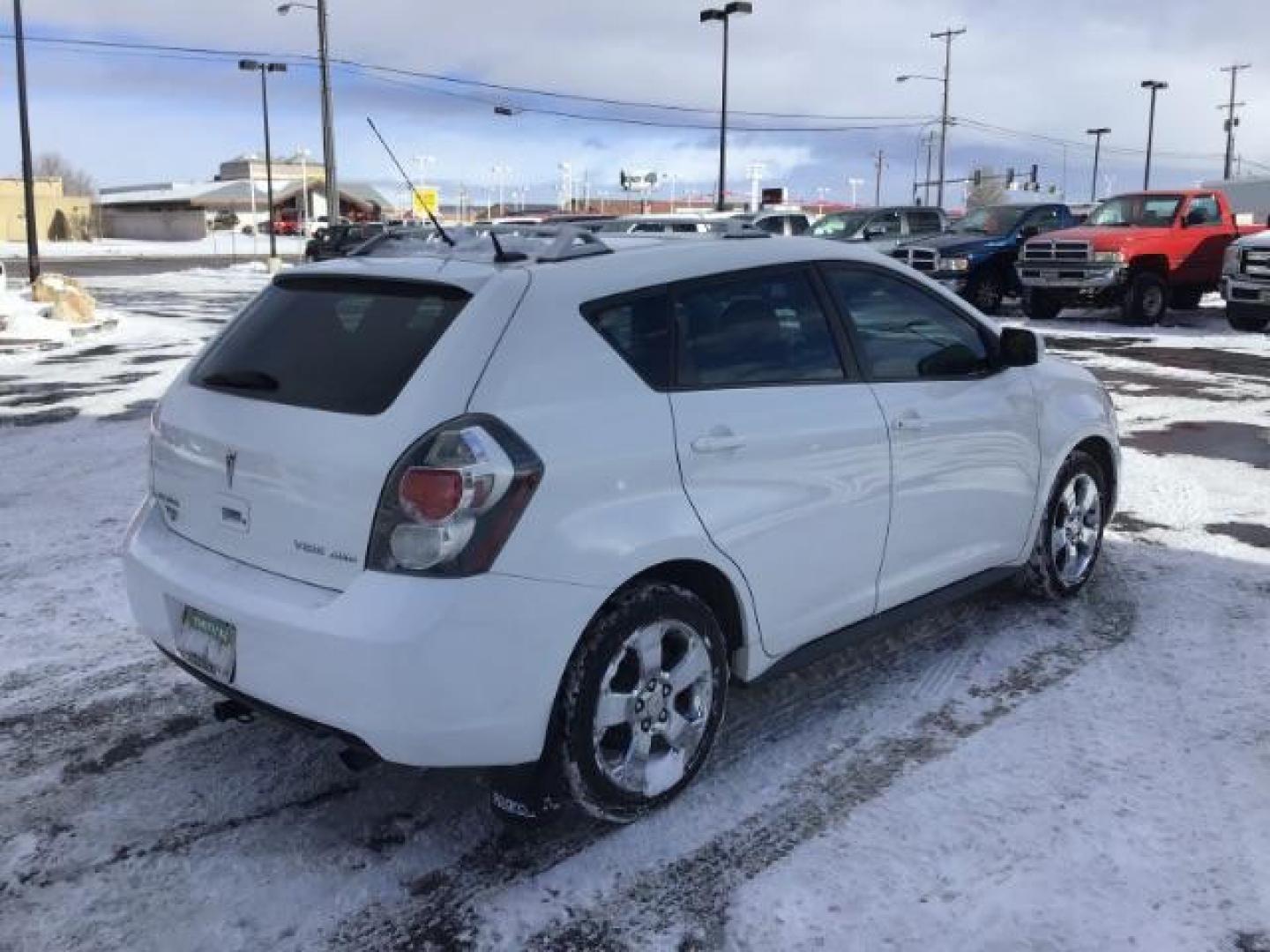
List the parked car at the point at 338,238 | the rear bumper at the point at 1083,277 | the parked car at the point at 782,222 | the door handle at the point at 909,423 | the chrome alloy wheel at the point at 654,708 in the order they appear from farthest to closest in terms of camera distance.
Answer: the parked car at the point at 338,238 → the parked car at the point at 782,222 → the rear bumper at the point at 1083,277 → the door handle at the point at 909,423 → the chrome alloy wheel at the point at 654,708

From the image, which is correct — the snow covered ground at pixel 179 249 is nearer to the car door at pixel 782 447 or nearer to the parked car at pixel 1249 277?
the parked car at pixel 1249 277

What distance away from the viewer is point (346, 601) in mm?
2945

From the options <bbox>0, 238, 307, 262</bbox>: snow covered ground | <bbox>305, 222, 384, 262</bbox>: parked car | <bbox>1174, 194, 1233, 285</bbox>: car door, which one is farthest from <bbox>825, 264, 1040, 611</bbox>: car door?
<bbox>0, 238, 307, 262</bbox>: snow covered ground

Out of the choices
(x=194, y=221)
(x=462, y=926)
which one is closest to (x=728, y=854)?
(x=462, y=926)

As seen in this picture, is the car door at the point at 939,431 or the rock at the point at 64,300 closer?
the car door at the point at 939,431

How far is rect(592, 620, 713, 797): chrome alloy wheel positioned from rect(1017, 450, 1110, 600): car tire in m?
2.17

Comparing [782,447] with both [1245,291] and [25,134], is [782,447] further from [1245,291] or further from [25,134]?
[25,134]

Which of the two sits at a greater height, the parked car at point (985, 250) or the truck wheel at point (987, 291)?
the parked car at point (985, 250)

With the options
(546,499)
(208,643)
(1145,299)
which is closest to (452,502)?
(546,499)

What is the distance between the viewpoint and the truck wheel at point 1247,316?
675 inches

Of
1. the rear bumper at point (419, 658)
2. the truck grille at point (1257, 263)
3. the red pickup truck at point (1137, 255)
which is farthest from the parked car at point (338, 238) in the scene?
the rear bumper at point (419, 658)

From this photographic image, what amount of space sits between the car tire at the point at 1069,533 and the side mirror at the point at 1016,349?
0.65 m

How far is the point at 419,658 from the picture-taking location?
2.84m

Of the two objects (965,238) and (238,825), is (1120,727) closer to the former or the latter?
(238,825)
